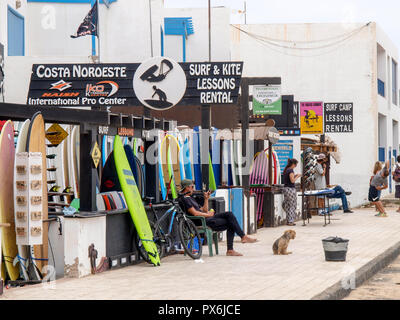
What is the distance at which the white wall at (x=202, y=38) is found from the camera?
36.5 meters

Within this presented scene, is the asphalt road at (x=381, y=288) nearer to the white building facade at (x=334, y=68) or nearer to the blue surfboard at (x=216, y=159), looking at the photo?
the blue surfboard at (x=216, y=159)

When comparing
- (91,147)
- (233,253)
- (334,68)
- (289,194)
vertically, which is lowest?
(233,253)

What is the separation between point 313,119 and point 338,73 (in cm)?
806

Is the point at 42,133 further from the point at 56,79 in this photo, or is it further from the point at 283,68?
the point at 283,68

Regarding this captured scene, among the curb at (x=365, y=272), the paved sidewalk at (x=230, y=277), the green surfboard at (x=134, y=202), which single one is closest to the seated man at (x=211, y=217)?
the paved sidewalk at (x=230, y=277)

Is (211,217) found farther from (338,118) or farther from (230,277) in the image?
(338,118)

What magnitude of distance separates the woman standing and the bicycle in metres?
7.27

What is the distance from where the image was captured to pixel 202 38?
37531mm

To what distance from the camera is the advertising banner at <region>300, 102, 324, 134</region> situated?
26.6m

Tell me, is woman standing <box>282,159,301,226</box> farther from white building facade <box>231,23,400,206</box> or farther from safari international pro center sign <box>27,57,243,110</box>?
white building facade <box>231,23,400,206</box>

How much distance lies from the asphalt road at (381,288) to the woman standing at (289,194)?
7.59m

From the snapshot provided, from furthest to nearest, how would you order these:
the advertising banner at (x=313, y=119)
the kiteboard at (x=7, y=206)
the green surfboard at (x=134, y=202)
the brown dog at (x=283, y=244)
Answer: the advertising banner at (x=313, y=119) < the brown dog at (x=283, y=244) < the green surfboard at (x=134, y=202) < the kiteboard at (x=7, y=206)

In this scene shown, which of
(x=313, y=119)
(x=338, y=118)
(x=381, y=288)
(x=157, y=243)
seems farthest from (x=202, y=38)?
(x=381, y=288)

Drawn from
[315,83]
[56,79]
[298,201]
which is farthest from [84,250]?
[315,83]
